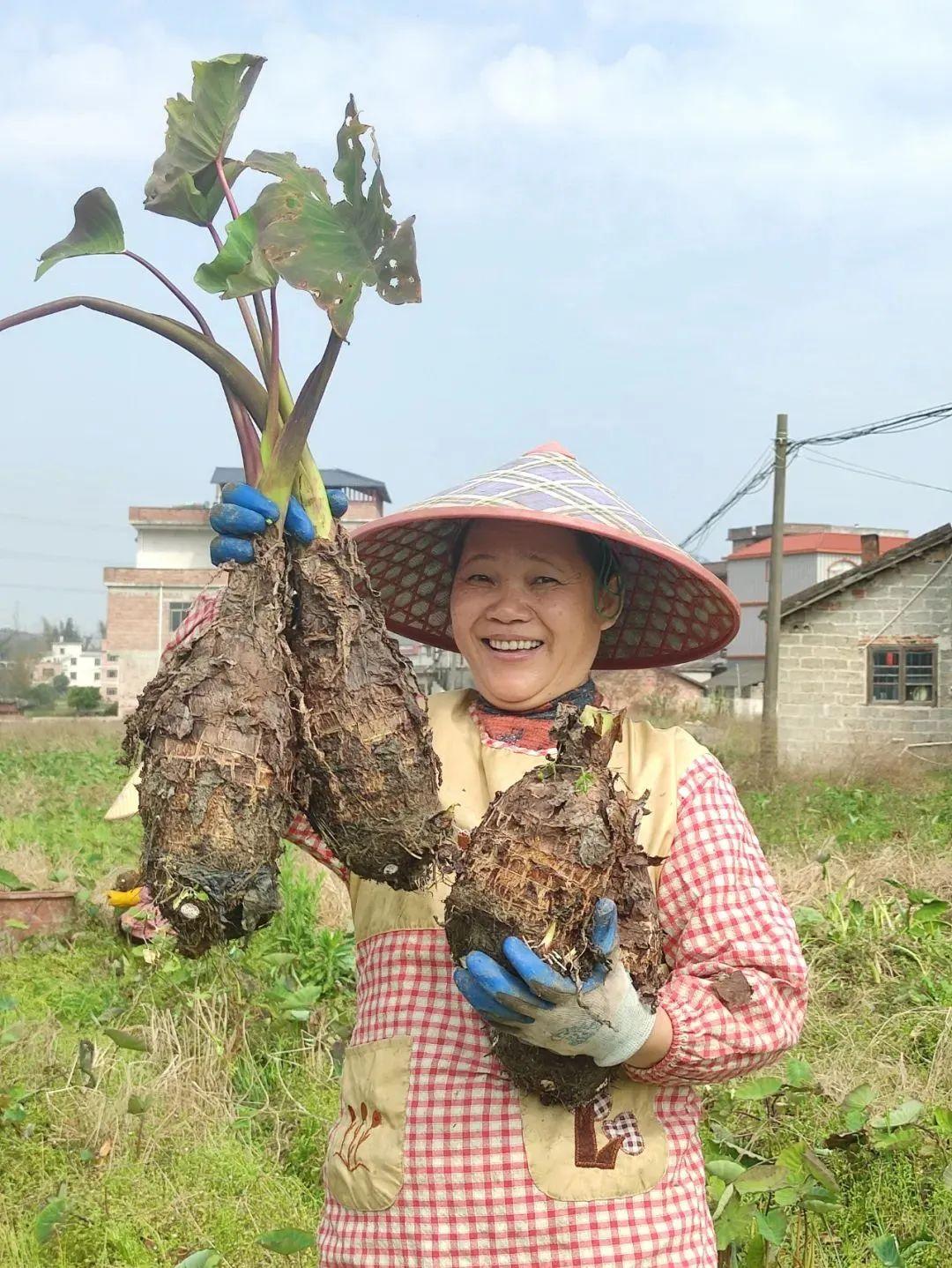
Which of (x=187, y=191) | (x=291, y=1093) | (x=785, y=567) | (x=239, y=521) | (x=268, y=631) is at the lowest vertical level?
(x=291, y=1093)

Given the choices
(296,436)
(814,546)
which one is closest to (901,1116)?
(296,436)

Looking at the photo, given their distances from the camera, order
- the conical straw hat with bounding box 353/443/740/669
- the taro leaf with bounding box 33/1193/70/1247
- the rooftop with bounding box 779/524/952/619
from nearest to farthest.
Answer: the conical straw hat with bounding box 353/443/740/669, the taro leaf with bounding box 33/1193/70/1247, the rooftop with bounding box 779/524/952/619

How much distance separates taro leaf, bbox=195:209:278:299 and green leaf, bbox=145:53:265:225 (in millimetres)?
205

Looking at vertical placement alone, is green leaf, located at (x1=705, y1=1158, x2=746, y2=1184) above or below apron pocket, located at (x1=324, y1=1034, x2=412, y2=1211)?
below

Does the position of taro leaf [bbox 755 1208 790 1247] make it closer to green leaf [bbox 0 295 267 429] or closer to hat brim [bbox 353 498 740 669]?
hat brim [bbox 353 498 740 669]

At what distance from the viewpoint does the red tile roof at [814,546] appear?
44.9 m

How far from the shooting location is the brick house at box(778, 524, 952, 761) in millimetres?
17453

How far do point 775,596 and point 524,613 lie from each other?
1279cm

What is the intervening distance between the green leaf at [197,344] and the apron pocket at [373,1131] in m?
1.00

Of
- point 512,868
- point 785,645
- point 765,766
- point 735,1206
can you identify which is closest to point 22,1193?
point 735,1206

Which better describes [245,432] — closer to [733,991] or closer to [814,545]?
[733,991]

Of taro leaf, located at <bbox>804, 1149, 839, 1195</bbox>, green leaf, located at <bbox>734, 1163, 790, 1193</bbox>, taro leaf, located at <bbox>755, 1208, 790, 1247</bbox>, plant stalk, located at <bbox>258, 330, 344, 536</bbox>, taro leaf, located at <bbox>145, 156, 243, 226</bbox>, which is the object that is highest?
taro leaf, located at <bbox>145, 156, 243, 226</bbox>

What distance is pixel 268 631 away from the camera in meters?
1.69

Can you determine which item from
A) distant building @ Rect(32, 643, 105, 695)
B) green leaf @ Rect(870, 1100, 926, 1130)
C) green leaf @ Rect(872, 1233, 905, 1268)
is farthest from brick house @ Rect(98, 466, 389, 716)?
distant building @ Rect(32, 643, 105, 695)
